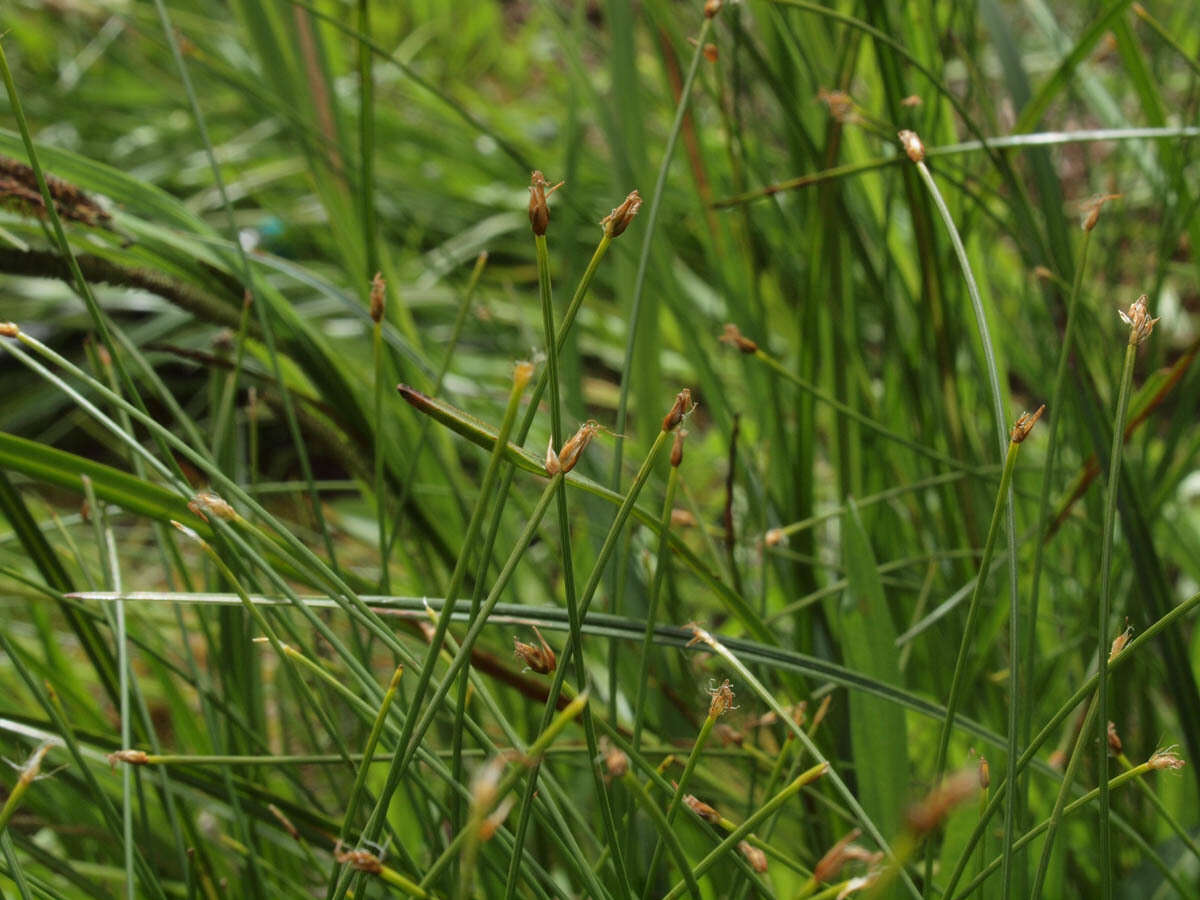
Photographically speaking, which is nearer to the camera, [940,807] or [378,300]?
[940,807]

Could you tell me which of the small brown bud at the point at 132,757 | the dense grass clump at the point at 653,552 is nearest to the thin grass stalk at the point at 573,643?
the dense grass clump at the point at 653,552

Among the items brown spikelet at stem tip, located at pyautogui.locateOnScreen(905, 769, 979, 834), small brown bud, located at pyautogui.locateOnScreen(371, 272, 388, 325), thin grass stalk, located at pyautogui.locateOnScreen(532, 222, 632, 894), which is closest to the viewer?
brown spikelet at stem tip, located at pyautogui.locateOnScreen(905, 769, 979, 834)

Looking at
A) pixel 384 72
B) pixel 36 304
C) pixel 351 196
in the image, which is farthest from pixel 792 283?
pixel 384 72

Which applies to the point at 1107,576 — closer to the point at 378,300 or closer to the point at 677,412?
the point at 677,412

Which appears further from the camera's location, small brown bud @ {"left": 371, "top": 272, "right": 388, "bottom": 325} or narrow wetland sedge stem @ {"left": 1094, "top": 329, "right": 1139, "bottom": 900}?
small brown bud @ {"left": 371, "top": 272, "right": 388, "bottom": 325}

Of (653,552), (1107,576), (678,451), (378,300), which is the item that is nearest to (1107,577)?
(1107,576)

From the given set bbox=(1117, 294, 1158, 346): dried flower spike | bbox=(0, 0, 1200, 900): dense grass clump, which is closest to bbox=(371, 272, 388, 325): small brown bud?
bbox=(0, 0, 1200, 900): dense grass clump

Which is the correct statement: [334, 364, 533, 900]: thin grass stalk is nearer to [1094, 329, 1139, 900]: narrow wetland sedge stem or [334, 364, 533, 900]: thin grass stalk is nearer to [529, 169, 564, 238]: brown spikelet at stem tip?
[529, 169, 564, 238]: brown spikelet at stem tip

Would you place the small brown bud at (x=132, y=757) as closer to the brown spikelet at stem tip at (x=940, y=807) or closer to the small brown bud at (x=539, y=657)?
the small brown bud at (x=539, y=657)

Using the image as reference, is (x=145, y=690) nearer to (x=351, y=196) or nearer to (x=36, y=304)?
(x=351, y=196)
